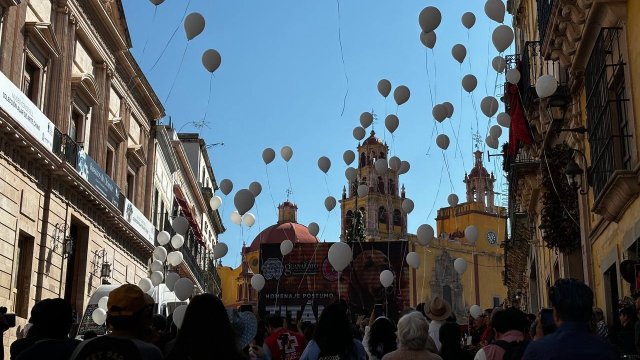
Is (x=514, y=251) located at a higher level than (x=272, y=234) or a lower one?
lower

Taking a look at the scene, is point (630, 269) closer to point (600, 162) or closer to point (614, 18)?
point (600, 162)

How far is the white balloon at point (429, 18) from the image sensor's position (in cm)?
1230

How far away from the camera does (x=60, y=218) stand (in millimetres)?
18172

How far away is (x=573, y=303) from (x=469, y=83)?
10.7m

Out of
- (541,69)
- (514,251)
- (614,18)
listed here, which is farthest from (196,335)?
(514,251)

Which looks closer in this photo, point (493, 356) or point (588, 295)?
point (588, 295)

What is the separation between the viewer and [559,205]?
13.4m

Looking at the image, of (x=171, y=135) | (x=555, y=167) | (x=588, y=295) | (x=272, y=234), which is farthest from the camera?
(x=272, y=234)

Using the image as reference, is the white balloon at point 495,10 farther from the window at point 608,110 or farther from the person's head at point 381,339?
the person's head at point 381,339

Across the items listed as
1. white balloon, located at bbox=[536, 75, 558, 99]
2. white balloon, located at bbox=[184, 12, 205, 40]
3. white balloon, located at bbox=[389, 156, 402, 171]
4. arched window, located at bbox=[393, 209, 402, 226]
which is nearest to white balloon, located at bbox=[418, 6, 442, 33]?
white balloon, located at bbox=[536, 75, 558, 99]

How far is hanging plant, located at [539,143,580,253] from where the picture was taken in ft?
42.7

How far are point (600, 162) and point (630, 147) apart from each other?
107cm

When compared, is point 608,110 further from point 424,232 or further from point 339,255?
point 424,232

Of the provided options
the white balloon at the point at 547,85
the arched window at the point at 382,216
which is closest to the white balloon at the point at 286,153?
the white balloon at the point at 547,85
